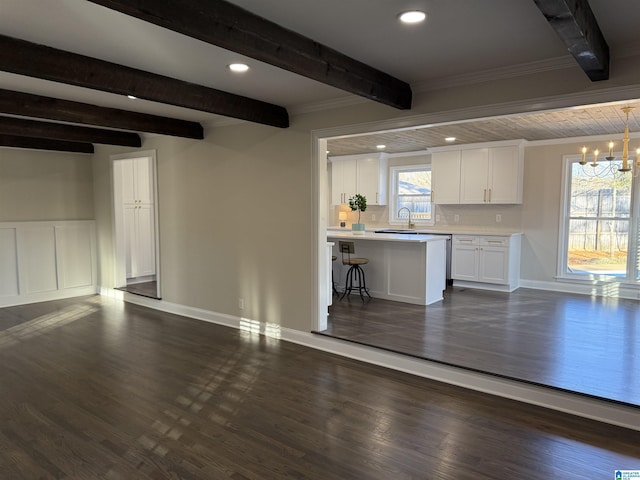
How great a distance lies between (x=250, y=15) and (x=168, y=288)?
451 centimetres

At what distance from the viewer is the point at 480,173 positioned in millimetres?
7375

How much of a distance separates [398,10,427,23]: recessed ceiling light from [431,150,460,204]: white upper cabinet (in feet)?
17.7

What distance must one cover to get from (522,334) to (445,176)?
3.78 meters

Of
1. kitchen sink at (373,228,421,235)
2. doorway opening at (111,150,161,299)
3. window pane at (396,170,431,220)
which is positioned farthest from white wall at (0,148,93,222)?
window pane at (396,170,431,220)

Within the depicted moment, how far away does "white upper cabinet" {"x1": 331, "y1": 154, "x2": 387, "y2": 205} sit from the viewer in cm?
859

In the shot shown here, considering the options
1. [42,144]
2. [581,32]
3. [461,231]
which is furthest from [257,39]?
[461,231]

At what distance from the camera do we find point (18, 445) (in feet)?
8.90

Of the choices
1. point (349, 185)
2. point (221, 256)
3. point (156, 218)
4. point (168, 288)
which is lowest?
point (168, 288)

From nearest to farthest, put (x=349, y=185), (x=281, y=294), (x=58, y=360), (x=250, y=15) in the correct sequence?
(x=250, y=15)
(x=58, y=360)
(x=281, y=294)
(x=349, y=185)

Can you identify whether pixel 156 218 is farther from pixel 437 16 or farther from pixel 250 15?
pixel 437 16

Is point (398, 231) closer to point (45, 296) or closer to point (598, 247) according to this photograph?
point (598, 247)

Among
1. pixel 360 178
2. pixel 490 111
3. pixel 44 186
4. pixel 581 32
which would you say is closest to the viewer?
pixel 581 32

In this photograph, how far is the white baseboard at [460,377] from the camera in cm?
303

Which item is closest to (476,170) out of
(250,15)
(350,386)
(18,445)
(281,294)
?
(281,294)
